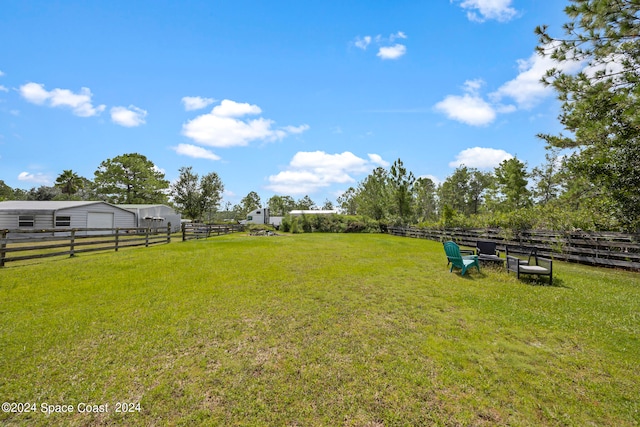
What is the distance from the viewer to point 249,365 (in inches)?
124

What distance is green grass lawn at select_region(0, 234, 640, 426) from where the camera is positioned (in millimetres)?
2447

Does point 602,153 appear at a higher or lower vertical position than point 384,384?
higher

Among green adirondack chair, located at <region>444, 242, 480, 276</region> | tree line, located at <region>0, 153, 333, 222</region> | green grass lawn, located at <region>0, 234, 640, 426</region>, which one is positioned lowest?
green grass lawn, located at <region>0, 234, 640, 426</region>

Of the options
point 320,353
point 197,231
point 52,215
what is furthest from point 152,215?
point 320,353

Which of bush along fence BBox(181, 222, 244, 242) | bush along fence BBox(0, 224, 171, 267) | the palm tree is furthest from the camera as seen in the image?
the palm tree

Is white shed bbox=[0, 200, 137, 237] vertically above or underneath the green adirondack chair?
above

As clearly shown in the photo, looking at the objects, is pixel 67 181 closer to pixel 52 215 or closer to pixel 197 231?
pixel 52 215

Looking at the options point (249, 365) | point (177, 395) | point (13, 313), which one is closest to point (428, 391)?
point (249, 365)

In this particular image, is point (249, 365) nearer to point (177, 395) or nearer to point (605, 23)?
point (177, 395)

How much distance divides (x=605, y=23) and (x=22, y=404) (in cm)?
1053

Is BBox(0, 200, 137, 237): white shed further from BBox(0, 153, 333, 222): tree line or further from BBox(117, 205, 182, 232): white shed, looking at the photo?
BBox(0, 153, 333, 222): tree line

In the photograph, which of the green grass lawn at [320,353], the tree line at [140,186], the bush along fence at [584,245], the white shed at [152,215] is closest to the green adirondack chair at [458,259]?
the green grass lawn at [320,353]

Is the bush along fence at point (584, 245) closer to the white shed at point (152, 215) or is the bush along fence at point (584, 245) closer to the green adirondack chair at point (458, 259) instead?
the green adirondack chair at point (458, 259)

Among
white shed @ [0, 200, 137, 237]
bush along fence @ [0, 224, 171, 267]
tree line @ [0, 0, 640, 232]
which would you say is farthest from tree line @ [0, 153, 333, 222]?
tree line @ [0, 0, 640, 232]
